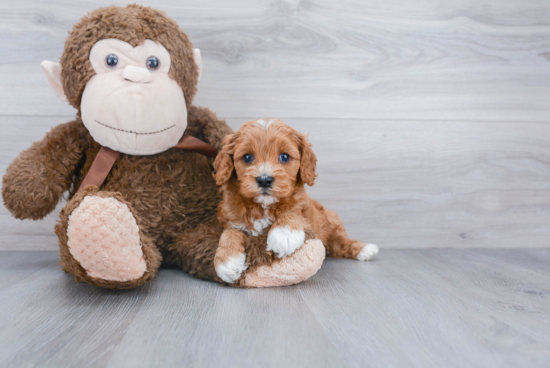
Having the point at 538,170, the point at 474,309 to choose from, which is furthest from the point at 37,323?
the point at 538,170

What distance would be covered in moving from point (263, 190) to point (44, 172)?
2.31ft

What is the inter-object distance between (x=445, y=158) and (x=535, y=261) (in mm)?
544

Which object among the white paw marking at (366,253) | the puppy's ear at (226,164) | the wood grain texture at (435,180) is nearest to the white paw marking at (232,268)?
the puppy's ear at (226,164)

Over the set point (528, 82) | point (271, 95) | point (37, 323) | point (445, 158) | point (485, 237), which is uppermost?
point (528, 82)

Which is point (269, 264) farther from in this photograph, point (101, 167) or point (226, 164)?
point (101, 167)

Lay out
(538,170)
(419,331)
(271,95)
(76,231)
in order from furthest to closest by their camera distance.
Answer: (538,170)
(271,95)
(76,231)
(419,331)

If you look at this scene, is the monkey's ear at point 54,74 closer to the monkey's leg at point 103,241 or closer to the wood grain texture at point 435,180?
the monkey's leg at point 103,241

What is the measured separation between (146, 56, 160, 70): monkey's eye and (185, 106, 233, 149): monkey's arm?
0.74 feet

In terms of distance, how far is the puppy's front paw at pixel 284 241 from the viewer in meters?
1.07

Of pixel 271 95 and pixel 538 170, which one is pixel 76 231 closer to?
pixel 271 95

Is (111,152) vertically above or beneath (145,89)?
beneath

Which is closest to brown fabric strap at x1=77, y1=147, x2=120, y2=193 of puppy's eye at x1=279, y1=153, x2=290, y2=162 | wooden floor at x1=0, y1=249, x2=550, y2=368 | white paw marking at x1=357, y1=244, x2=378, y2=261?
wooden floor at x1=0, y1=249, x2=550, y2=368

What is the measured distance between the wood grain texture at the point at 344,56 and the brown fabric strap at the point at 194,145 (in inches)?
13.8

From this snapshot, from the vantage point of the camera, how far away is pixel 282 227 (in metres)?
1.09
